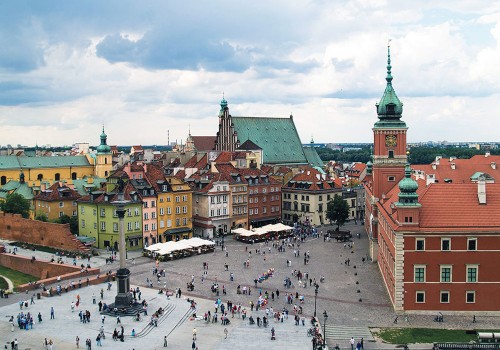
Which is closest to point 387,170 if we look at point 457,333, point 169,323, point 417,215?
point 417,215

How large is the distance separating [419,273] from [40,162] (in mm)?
94423

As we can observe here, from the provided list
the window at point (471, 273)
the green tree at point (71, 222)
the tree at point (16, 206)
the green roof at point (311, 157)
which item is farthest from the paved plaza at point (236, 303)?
the green roof at point (311, 157)

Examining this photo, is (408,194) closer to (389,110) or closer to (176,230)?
(389,110)

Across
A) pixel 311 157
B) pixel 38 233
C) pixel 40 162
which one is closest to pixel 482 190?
pixel 38 233

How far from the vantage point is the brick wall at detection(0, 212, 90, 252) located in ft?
241

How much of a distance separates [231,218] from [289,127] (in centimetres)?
4260

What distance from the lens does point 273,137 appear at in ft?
408

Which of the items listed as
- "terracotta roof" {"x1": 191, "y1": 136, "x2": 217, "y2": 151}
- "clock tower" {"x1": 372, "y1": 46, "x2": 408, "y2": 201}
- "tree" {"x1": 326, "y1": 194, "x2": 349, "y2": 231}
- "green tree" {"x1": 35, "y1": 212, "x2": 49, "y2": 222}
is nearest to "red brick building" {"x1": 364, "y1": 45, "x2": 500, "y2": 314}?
"clock tower" {"x1": 372, "y1": 46, "x2": 408, "y2": 201}

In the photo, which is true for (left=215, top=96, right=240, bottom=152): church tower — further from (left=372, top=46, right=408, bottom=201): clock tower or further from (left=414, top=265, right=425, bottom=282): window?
(left=414, top=265, right=425, bottom=282): window

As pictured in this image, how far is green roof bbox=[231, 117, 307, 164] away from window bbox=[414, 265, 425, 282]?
72.1 m

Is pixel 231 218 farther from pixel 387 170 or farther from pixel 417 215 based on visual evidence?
pixel 417 215

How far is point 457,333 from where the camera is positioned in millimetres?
43625

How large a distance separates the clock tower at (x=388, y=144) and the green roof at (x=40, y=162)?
74378 millimetres

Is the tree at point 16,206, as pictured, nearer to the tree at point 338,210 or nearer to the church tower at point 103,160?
the church tower at point 103,160
